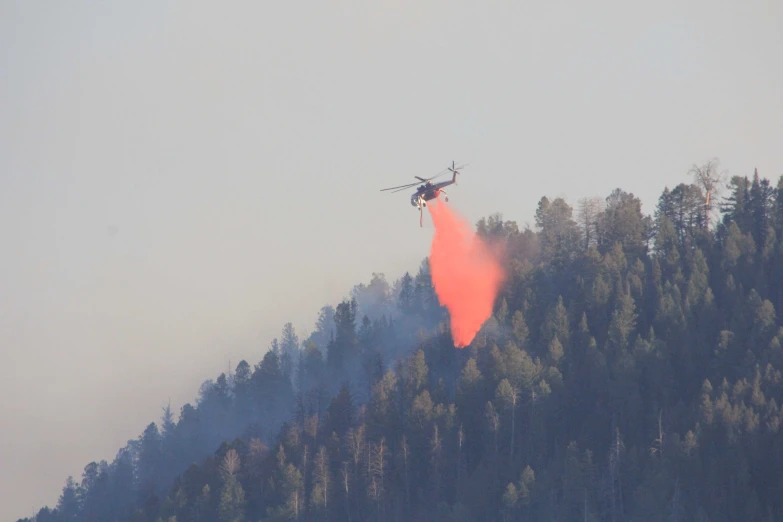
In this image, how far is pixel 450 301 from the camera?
152 meters

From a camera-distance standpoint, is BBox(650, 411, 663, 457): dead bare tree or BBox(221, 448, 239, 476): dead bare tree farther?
BBox(221, 448, 239, 476): dead bare tree

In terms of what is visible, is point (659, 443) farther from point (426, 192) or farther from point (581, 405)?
point (426, 192)

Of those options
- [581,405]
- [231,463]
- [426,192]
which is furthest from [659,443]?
[231,463]

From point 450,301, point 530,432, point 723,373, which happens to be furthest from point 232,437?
point 723,373

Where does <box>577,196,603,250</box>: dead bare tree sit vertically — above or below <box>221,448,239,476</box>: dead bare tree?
above

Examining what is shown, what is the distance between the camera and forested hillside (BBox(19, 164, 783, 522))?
106 meters

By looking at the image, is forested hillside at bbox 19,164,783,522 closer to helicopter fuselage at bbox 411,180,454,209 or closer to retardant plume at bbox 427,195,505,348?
retardant plume at bbox 427,195,505,348

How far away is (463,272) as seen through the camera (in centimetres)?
14488

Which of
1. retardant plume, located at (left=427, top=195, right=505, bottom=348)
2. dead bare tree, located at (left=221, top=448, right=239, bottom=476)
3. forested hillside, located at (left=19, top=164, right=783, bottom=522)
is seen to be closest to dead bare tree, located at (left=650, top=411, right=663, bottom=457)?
forested hillside, located at (left=19, top=164, right=783, bottom=522)

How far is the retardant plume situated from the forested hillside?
7.60ft

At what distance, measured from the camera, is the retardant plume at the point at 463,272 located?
136 metres

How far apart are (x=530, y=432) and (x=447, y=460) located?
8.68 metres

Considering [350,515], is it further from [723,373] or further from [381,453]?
Result: [723,373]

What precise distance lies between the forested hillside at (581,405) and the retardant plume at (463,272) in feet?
7.60
